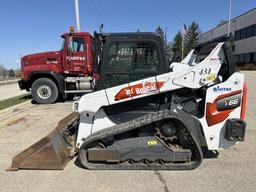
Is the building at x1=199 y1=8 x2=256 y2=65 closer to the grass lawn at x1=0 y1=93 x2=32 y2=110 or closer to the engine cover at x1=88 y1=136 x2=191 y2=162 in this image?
the grass lawn at x1=0 y1=93 x2=32 y2=110

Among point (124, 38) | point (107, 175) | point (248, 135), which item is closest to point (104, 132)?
point (107, 175)

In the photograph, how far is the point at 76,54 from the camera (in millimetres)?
10000

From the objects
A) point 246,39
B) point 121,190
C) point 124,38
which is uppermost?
point 246,39

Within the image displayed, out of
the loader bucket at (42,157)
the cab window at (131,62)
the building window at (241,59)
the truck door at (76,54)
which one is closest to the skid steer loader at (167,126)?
the loader bucket at (42,157)

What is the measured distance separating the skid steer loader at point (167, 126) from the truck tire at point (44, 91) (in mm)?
6644

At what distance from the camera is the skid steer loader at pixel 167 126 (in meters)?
3.77

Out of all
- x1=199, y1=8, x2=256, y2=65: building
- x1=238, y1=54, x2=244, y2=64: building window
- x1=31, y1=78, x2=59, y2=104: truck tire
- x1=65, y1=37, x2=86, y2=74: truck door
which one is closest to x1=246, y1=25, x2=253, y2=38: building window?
x1=199, y1=8, x2=256, y2=65: building

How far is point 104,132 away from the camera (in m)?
3.81

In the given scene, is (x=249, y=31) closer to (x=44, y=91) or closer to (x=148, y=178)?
(x=44, y=91)

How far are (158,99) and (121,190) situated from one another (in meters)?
1.53

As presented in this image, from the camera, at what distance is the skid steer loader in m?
3.77

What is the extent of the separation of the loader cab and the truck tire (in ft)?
22.0

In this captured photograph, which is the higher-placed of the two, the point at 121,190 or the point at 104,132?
the point at 104,132

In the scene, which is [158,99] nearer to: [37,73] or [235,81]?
[235,81]
